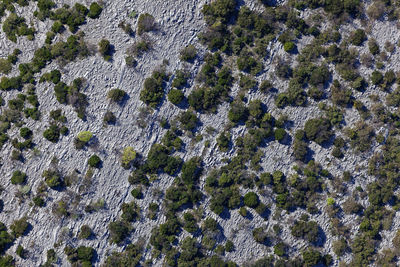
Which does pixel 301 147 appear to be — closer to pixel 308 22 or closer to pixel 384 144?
pixel 384 144

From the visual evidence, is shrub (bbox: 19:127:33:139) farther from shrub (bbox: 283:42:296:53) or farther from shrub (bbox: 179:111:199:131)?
shrub (bbox: 283:42:296:53)

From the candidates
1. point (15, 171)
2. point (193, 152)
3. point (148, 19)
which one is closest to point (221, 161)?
point (193, 152)

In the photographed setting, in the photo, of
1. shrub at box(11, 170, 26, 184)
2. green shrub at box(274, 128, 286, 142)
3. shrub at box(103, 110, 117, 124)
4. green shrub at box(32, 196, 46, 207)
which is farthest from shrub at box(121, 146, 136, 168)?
green shrub at box(274, 128, 286, 142)

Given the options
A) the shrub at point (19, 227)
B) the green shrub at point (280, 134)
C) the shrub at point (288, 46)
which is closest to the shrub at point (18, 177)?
the shrub at point (19, 227)

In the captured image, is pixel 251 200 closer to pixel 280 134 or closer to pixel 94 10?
pixel 280 134

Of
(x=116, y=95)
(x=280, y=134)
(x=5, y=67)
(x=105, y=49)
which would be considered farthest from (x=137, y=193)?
(x=5, y=67)

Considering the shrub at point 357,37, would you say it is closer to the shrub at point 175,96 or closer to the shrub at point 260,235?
the shrub at point 175,96
